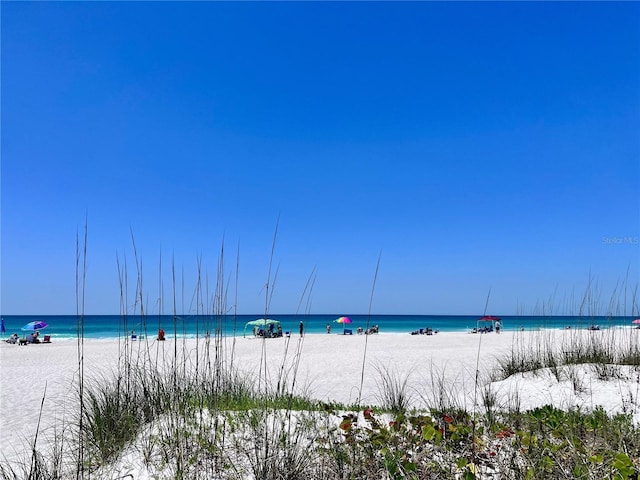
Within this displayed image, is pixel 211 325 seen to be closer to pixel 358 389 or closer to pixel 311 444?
pixel 311 444

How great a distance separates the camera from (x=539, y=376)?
722 cm

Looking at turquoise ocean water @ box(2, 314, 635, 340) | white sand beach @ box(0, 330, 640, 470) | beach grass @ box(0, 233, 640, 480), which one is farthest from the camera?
white sand beach @ box(0, 330, 640, 470)

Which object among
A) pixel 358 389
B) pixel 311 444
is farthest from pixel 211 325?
pixel 358 389

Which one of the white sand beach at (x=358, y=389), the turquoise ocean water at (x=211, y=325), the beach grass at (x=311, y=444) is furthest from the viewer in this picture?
the white sand beach at (x=358, y=389)

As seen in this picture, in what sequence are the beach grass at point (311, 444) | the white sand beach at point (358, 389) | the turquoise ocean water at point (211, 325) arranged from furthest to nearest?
the white sand beach at point (358, 389), the turquoise ocean water at point (211, 325), the beach grass at point (311, 444)

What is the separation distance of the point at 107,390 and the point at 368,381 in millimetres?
6310

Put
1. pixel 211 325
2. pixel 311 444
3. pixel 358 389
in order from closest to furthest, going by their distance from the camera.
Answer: pixel 311 444 < pixel 211 325 < pixel 358 389

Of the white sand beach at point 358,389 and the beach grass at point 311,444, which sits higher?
the beach grass at point 311,444

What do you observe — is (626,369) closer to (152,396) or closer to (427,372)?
(427,372)

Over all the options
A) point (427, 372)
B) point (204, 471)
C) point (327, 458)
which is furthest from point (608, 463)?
point (427, 372)

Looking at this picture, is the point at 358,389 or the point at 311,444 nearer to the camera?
the point at 311,444

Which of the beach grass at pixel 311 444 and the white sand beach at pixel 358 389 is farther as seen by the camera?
the white sand beach at pixel 358 389

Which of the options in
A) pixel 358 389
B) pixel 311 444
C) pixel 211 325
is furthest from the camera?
pixel 358 389

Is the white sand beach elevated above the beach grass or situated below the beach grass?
below
